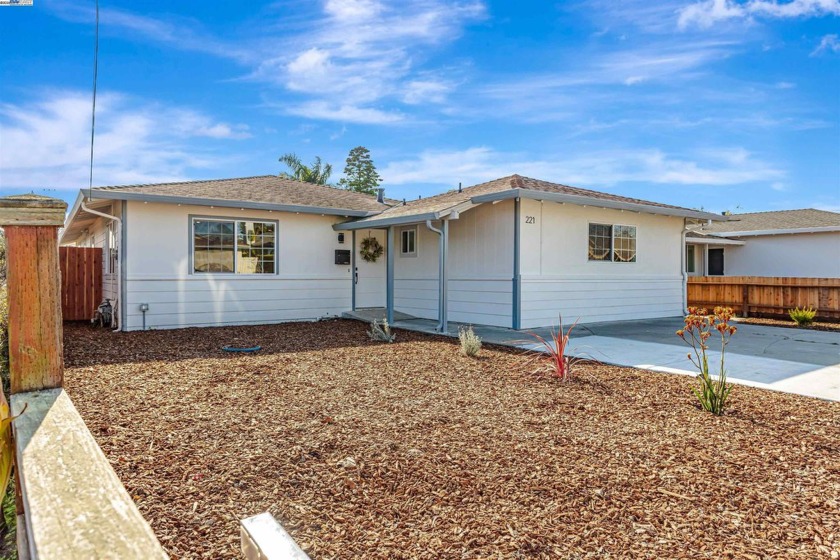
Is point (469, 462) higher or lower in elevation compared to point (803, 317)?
lower

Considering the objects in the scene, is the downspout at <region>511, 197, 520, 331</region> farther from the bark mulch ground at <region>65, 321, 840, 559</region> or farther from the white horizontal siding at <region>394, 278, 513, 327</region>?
the bark mulch ground at <region>65, 321, 840, 559</region>

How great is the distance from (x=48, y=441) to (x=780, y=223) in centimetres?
2321

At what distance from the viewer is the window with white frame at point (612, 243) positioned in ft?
36.7

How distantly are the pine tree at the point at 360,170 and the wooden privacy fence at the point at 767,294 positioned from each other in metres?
27.4

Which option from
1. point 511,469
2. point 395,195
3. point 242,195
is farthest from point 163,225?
point 511,469

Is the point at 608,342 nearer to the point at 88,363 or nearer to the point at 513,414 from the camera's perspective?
the point at 513,414

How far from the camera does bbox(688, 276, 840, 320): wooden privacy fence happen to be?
41.2 feet

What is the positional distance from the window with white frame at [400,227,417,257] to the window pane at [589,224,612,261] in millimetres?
4047

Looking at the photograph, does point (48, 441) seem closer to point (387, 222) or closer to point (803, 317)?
point (387, 222)

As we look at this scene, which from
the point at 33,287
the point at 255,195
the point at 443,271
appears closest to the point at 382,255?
the point at 255,195

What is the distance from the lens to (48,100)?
29.3 ft

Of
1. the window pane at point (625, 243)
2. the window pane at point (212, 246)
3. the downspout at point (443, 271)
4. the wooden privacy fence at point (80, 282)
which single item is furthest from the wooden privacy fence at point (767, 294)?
the wooden privacy fence at point (80, 282)

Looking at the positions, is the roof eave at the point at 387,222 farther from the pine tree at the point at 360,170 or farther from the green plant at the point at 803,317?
the pine tree at the point at 360,170

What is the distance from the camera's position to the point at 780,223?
19234mm
